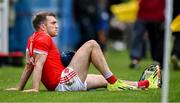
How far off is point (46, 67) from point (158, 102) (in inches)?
80.0

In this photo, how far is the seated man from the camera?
38.0 ft

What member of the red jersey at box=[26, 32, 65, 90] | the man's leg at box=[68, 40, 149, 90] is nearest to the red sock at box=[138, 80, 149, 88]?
the man's leg at box=[68, 40, 149, 90]

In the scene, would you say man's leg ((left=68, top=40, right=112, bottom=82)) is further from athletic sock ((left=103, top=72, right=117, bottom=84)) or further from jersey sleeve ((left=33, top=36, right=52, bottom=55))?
jersey sleeve ((left=33, top=36, right=52, bottom=55))

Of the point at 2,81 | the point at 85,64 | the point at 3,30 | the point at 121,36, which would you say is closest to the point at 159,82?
the point at 85,64

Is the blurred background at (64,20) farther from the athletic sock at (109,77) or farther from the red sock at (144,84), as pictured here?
the athletic sock at (109,77)

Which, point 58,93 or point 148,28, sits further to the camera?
point 148,28

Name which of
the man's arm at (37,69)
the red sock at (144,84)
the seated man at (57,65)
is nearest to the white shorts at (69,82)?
the seated man at (57,65)

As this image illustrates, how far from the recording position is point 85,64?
1175 centimetres

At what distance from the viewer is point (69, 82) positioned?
38.4ft

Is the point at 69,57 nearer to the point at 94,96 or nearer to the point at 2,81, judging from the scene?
the point at 94,96

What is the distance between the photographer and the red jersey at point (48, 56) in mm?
11602

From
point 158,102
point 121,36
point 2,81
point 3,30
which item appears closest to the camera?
point 158,102

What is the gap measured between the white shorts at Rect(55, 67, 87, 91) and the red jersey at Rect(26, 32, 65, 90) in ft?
0.21

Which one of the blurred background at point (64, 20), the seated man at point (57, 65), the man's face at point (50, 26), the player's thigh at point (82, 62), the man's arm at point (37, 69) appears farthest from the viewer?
the blurred background at point (64, 20)
